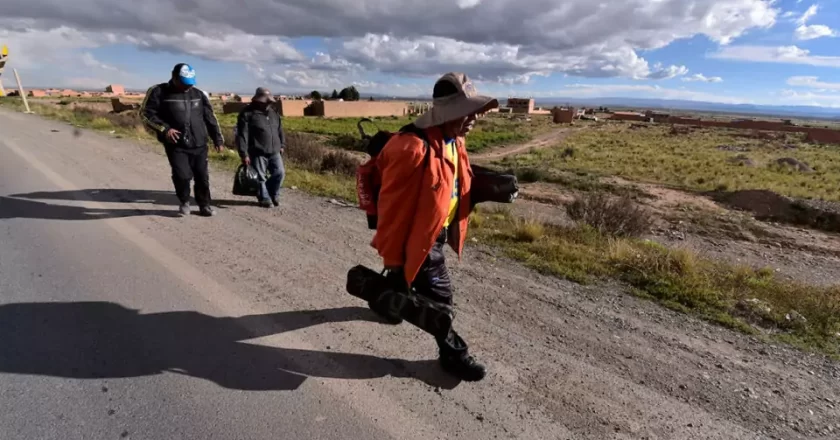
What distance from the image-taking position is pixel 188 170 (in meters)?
6.50

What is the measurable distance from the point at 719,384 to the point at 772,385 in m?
0.37

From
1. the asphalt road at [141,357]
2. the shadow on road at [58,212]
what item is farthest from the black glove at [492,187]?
the shadow on road at [58,212]

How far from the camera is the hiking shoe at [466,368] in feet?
9.84

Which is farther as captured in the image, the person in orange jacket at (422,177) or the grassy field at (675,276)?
the grassy field at (675,276)

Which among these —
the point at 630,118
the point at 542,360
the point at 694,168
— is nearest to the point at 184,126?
the point at 542,360

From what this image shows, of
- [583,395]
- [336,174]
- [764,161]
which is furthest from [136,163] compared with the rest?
[764,161]

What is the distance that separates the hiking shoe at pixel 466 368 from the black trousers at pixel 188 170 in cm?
495

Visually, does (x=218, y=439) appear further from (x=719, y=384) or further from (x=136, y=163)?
(x=136, y=163)

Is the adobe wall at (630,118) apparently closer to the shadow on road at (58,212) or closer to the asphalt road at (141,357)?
the shadow on road at (58,212)

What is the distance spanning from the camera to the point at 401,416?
8.74 feet

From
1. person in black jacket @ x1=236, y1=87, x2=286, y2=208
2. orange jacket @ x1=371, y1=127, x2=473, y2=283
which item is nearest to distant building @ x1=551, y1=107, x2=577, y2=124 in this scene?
person in black jacket @ x1=236, y1=87, x2=286, y2=208

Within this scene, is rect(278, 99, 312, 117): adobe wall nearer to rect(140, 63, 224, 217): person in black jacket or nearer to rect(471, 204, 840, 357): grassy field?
rect(140, 63, 224, 217): person in black jacket

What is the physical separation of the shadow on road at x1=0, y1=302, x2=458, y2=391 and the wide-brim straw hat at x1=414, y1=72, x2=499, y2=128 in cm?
166

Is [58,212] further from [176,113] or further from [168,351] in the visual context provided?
[168,351]
